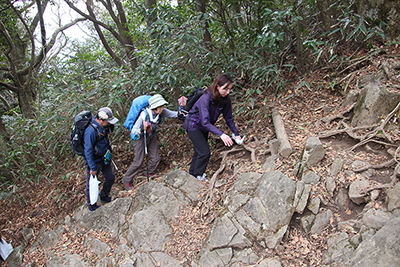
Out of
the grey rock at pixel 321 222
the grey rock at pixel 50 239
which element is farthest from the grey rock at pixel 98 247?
the grey rock at pixel 321 222

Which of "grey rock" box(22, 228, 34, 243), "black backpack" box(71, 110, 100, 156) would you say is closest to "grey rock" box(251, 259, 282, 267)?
"black backpack" box(71, 110, 100, 156)

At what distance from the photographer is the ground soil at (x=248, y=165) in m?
3.09

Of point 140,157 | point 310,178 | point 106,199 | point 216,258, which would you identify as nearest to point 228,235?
point 216,258

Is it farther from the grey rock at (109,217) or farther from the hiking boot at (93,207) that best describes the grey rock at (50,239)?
the hiking boot at (93,207)

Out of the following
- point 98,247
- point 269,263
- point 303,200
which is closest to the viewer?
A: point 269,263

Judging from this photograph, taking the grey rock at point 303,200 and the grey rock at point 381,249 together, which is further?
the grey rock at point 303,200

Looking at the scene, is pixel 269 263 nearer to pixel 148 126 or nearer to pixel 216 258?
pixel 216 258

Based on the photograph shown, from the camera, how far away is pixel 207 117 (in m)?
3.72

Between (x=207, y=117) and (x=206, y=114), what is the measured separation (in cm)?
5

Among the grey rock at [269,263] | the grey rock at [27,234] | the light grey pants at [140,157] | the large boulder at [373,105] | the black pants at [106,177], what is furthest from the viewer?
the grey rock at [27,234]

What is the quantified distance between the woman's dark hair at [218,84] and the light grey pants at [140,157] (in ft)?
5.47

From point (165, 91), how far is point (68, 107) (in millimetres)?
2407

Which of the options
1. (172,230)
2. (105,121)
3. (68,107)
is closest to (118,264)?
(172,230)

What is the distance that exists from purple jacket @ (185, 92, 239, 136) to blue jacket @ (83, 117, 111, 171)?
4.83 feet
